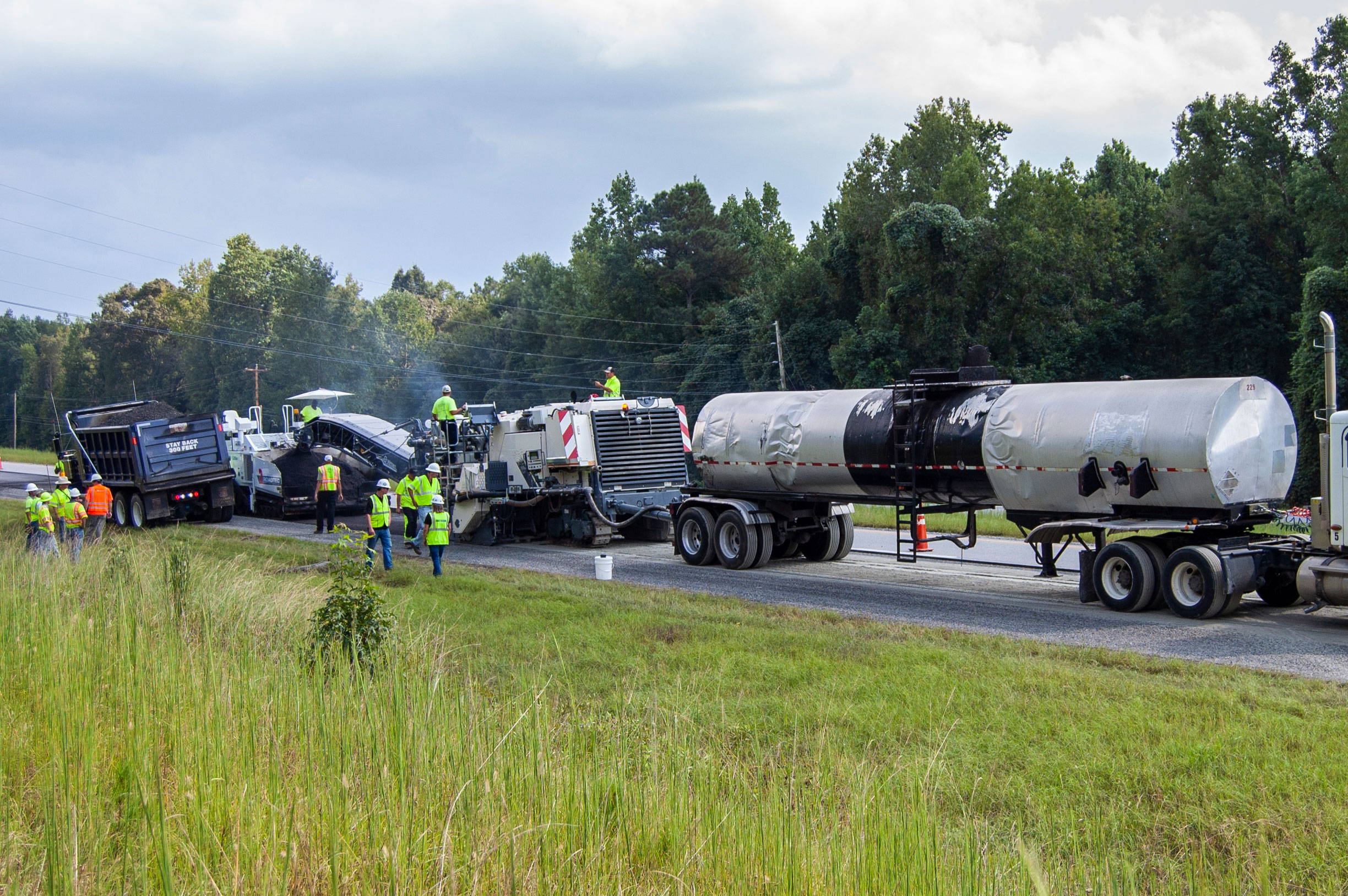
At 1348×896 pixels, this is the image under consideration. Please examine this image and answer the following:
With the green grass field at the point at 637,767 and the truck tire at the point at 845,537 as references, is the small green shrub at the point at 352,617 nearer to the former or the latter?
the green grass field at the point at 637,767

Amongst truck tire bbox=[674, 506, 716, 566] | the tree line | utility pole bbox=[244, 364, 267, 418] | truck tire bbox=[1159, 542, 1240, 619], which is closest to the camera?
truck tire bbox=[1159, 542, 1240, 619]

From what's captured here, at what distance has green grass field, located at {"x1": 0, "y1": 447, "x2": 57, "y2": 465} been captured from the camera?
2324 inches

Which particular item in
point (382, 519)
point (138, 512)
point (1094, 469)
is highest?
point (1094, 469)

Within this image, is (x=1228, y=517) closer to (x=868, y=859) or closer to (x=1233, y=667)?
(x=1233, y=667)

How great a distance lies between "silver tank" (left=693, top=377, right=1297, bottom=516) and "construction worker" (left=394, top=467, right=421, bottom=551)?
5.62 metres

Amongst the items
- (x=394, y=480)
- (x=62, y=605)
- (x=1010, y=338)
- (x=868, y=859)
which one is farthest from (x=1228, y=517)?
(x=1010, y=338)

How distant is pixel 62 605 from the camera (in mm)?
10734

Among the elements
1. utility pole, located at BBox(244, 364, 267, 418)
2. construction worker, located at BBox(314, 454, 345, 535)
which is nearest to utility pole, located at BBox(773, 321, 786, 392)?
utility pole, located at BBox(244, 364, 267, 418)

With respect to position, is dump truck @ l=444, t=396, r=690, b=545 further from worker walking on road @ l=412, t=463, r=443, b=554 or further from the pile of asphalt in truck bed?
the pile of asphalt in truck bed

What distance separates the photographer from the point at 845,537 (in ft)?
64.3

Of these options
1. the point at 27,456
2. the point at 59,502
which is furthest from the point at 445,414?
the point at 27,456

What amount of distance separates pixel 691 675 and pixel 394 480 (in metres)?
22.0

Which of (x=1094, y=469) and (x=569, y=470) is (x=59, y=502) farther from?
(x=1094, y=469)

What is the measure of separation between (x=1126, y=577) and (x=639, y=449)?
34.0ft
